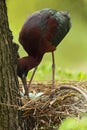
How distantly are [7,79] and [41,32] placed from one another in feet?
3.18

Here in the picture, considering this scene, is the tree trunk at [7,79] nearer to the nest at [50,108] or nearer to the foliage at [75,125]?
the nest at [50,108]

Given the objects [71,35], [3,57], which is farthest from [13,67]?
[71,35]

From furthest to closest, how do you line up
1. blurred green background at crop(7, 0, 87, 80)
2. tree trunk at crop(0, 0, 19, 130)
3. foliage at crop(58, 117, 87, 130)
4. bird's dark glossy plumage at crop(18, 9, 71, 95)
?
blurred green background at crop(7, 0, 87, 80) < bird's dark glossy plumage at crop(18, 9, 71, 95) < tree trunk at crop(0, 0, 19, 130) < foliage at crop(58, 117, 87, 130)

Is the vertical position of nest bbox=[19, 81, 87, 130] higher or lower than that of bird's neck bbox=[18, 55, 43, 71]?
higher

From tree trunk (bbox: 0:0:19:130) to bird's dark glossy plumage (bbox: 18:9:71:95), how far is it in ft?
2.21

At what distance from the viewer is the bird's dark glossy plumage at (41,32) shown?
9.89 ft

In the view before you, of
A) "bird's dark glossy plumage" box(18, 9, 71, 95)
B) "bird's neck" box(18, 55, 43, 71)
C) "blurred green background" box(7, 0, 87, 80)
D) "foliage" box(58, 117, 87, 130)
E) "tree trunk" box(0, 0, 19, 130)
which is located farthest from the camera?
"blurred green background" box(7, 0, 87, 80)

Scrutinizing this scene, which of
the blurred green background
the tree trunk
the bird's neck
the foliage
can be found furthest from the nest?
the blurred green background

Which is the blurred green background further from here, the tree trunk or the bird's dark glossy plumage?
the tree trunk

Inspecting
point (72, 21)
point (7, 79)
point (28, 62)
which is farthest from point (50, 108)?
point (72, 21)

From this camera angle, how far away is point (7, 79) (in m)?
2.16

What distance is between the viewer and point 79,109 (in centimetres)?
217

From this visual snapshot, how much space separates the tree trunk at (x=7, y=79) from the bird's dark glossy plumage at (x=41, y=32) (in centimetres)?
67

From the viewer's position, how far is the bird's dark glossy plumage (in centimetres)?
302
